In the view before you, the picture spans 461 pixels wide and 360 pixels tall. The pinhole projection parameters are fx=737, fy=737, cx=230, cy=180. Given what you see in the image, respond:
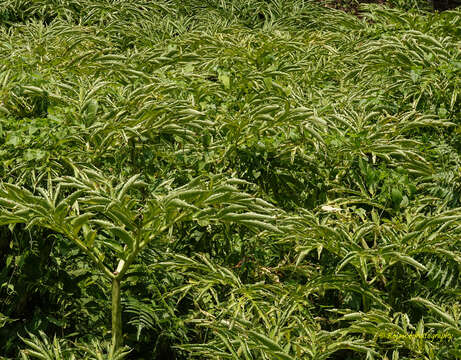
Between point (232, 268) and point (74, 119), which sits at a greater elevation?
point (74, 119)

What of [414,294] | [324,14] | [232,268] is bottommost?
[324,14]

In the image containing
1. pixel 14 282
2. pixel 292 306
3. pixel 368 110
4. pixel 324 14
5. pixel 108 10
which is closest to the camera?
pixel 292 306

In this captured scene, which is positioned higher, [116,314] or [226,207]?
[226,207]

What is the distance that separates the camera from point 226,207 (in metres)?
2.09

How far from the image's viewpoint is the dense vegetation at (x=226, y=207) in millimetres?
2055

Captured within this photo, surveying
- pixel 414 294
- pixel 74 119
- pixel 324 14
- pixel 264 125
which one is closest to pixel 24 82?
pixel 74 119

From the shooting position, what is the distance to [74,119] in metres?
2.55

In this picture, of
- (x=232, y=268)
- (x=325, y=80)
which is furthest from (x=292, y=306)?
(x=325, y=80)

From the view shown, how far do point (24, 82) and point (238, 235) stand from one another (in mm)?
932

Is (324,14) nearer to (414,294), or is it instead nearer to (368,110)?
(368,110)

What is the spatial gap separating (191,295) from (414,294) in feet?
2.43

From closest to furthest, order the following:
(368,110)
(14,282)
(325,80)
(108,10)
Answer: (14,282) → (368,110) → (325,80) → (108,10)

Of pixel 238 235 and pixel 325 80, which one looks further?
pixel 325 80

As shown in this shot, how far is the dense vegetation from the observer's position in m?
2.05
